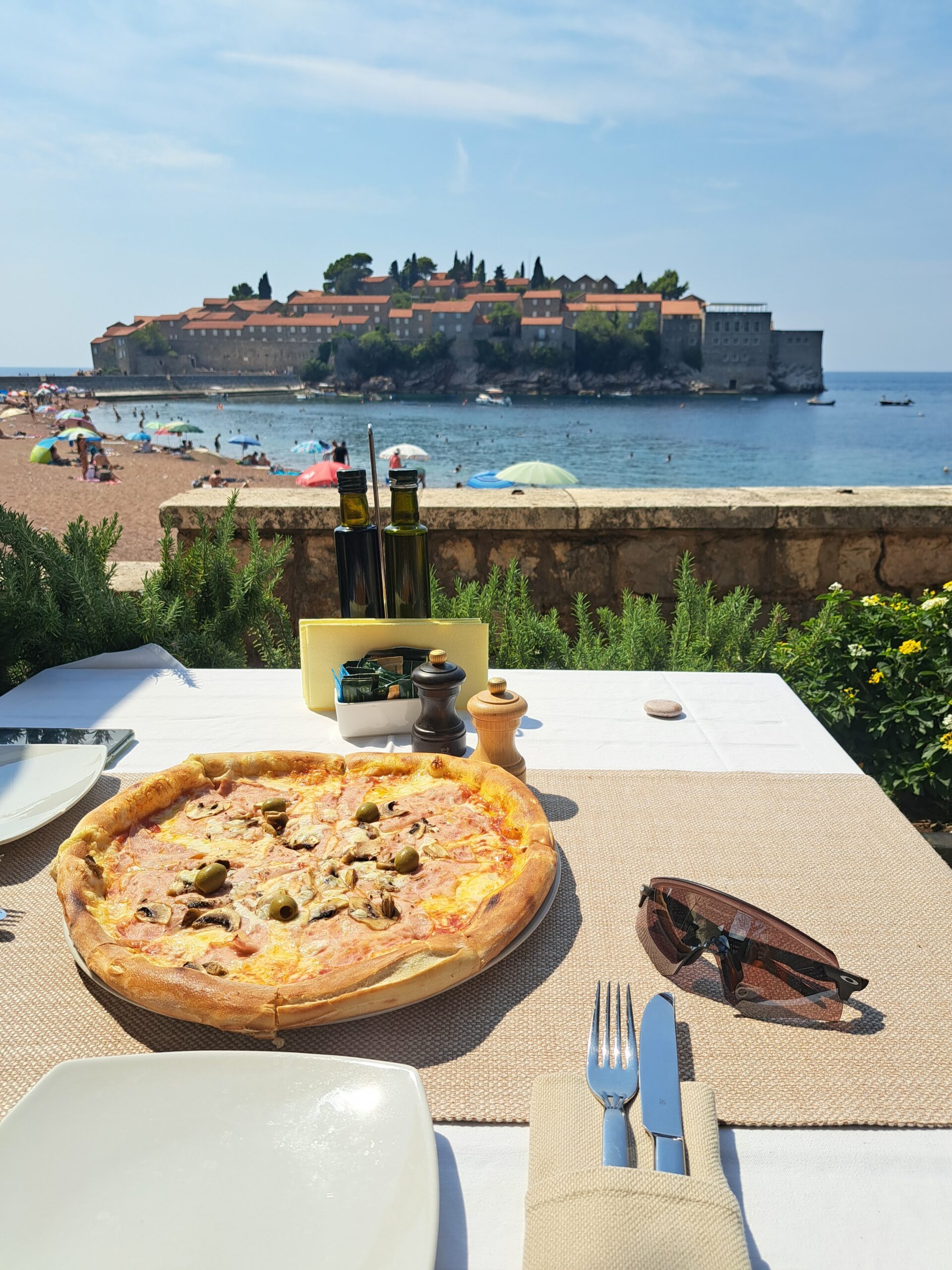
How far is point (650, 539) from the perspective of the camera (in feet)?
14.4

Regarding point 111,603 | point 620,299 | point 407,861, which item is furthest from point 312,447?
point 620,299

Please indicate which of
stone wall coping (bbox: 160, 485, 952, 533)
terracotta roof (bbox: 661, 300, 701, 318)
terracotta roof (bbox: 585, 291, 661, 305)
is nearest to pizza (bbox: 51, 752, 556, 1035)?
stone wall coping (bbox: 160, 485, 952, 533)

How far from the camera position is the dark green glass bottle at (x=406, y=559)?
75.3 inches

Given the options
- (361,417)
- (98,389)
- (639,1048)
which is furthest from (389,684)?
(98,389)

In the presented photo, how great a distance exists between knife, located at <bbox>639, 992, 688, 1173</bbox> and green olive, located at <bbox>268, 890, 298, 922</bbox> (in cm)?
49

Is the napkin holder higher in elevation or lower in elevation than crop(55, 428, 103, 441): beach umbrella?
lower

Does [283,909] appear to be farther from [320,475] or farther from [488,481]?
[488,481]

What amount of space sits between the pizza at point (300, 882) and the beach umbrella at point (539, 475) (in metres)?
14.9

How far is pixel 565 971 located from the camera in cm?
113

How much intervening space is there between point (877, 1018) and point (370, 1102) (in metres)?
0.65

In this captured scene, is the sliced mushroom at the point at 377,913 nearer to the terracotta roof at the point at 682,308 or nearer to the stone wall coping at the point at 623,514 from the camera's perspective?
the stone wall coping at the point at 623,514

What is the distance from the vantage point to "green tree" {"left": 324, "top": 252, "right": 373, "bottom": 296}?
361ft

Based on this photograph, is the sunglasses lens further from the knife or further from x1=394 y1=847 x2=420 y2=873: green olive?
x1=394 y1=847 x2=420 y2=873: green olive

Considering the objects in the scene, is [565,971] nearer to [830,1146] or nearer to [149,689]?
[830,1146]
